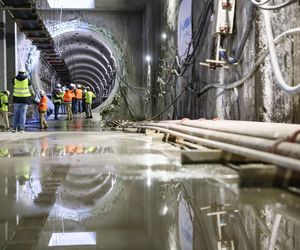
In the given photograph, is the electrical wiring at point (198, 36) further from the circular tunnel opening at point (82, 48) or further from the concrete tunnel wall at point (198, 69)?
the circular tunnel opening at point (82, 48)

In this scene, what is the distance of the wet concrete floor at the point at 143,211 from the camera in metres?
1.57

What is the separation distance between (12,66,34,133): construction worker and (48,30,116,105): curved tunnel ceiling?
9.01 m

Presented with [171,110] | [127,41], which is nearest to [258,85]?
[171,110]

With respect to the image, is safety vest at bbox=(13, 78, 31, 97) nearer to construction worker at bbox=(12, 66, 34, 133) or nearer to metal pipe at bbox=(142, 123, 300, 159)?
construction worker at bbox=(12, 66, 34, 133)

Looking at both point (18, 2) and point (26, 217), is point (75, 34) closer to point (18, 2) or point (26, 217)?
point (18, 2)

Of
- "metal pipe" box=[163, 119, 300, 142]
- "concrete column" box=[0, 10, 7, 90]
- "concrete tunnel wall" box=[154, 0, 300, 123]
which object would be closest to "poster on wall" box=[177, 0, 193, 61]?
"concrete tunnel wall" box=[154, 0, 300, 123]

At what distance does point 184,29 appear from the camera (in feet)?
34.2

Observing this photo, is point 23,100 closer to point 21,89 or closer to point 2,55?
point 21,89

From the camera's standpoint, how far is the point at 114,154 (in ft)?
13.7

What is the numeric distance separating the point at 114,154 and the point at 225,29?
3268 millimetres

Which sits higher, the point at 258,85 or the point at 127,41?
the point at 127,41

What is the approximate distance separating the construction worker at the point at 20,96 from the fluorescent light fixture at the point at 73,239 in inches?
320

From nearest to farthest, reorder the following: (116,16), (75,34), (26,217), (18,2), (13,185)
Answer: (26,217), (13,185), (18,2), (116,16), (75,34)

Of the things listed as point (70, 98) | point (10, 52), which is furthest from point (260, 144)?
point (70, 98)
